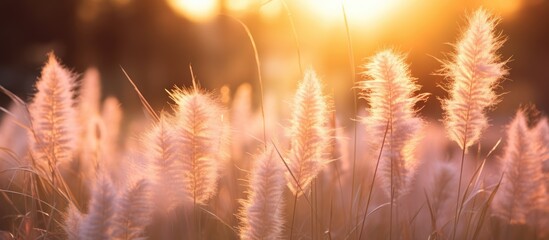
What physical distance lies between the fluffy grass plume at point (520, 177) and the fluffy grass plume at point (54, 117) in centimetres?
176

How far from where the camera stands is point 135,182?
189cm

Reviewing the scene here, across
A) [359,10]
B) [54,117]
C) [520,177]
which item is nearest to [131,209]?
[54,117]

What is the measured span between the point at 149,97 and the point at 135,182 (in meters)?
21.5

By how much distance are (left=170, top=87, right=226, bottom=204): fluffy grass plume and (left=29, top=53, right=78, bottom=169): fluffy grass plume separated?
62 cm

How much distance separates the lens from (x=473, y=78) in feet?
8.03

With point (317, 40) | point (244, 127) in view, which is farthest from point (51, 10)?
point (244, 127)

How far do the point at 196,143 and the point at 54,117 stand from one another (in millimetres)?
752

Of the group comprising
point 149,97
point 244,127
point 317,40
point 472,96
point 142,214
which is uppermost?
point 149,97

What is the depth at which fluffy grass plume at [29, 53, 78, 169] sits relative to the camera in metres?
2.65

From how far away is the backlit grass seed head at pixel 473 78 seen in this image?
7.99 ft

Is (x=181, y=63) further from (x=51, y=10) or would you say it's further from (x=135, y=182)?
(x=135, y=182)

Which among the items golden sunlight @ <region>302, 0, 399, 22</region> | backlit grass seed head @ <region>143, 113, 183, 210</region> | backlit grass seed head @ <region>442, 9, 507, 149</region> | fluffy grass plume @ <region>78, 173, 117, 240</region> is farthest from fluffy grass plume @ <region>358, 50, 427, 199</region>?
fluffy grass plume @ <region>78, 173, 117, 240</region>

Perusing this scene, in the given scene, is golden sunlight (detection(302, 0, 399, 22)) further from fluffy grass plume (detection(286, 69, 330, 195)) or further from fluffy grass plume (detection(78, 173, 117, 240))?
fluffy grass plume (detection(78, 173, 117, 240))

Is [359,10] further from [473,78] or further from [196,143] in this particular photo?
[196,143]
